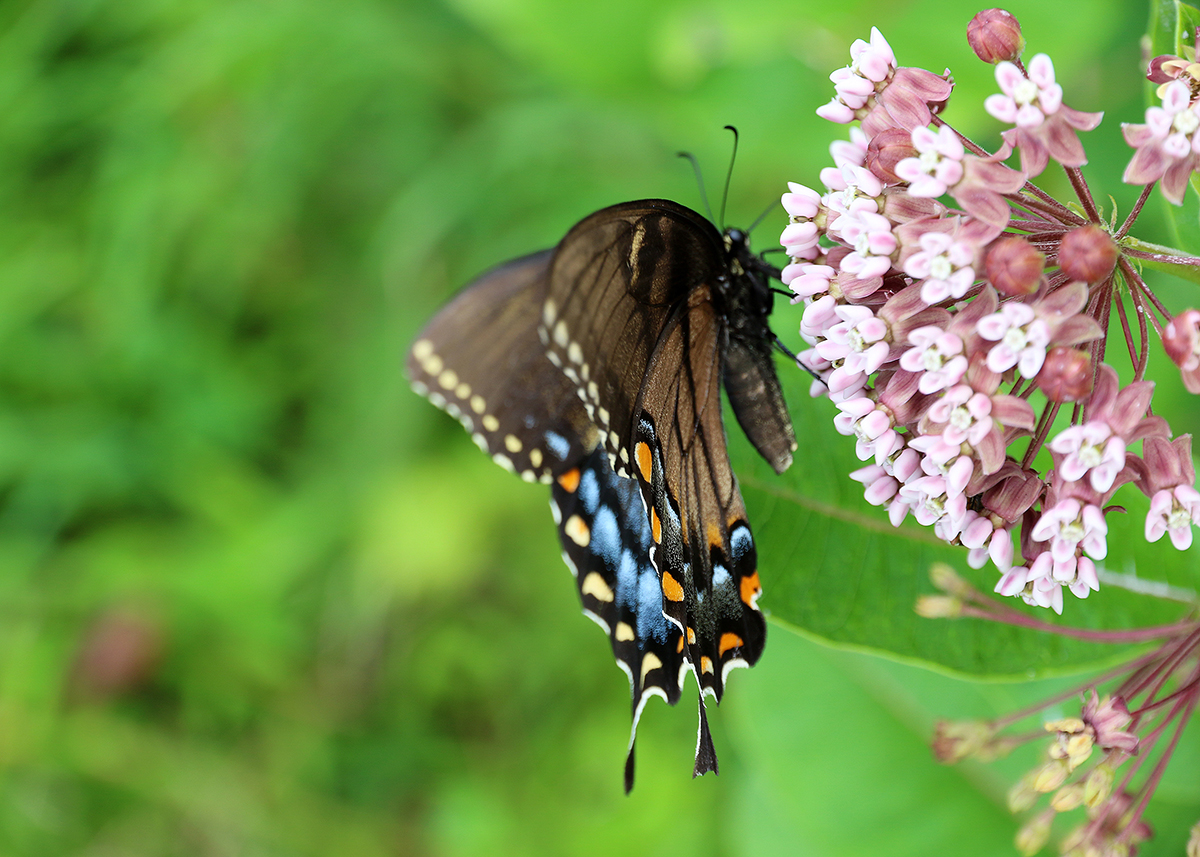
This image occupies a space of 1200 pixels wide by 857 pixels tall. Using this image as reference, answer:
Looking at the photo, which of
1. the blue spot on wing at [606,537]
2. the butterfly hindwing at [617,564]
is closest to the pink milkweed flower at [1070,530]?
the butterfly hindwing at [617,564]

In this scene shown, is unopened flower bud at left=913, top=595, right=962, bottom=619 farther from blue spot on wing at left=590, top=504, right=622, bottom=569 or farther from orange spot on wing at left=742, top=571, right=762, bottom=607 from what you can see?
blue spot on wing at left=590, top=504, right=622, bottom=569

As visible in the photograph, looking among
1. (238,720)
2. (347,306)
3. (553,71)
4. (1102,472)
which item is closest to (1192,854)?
(1102,472)

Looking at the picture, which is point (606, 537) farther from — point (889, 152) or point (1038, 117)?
point (1038, 117)

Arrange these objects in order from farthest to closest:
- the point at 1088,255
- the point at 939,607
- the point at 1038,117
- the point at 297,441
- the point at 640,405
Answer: the point at 297,441 → the point at 640,405 → the point at 939,607 → the point at 1038,117 → the point at 1088,255

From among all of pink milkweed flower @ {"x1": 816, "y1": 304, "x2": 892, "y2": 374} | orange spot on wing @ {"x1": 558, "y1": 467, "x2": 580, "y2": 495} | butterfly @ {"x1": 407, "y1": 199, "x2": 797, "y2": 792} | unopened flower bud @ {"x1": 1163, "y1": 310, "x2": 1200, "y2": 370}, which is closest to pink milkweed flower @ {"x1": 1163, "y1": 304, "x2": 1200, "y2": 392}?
unopened flower bud @ {"x1": 1163, "y1": 310, "x2": 1200, "y2": 370}

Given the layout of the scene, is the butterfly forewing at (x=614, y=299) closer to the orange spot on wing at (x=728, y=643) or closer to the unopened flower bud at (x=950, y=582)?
the orange spot on wing at (x=728, y=643)

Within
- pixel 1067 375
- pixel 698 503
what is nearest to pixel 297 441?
pixel 698 503

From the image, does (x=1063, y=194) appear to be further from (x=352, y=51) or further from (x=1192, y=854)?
(x=352, y=51)
